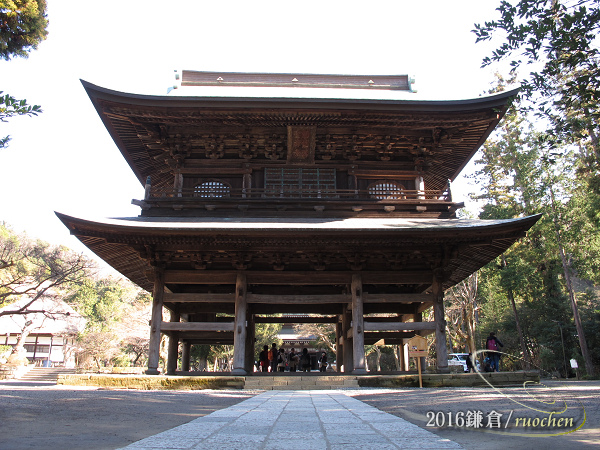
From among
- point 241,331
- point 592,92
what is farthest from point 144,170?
point 592,92

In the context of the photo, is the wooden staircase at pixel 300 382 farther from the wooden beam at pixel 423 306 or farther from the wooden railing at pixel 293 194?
the wooden railing at pixel 293 194

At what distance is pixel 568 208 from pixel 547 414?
2602 cm

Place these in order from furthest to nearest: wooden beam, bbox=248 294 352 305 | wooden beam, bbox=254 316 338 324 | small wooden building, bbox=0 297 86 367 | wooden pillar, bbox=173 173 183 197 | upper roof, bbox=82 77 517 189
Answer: small wooden building, bbox=0 297 86 367 < wooden beam, bbox=254 316 338 324 < wooden pillar, bbox=173 173 183 197 < wooden beam, bbox=248 294 352 305 < upper roof, bbox=82 77 517 189

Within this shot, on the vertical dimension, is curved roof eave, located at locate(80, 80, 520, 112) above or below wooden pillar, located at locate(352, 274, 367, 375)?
above

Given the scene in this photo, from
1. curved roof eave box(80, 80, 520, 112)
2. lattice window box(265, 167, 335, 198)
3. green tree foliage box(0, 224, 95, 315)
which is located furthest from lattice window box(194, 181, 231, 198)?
green tree foliage box(0, 224, 95, 315)

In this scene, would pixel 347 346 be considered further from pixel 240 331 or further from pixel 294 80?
pixel 294 80

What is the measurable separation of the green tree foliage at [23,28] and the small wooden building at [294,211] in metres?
2.48

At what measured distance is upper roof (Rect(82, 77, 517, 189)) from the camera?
1273 cm

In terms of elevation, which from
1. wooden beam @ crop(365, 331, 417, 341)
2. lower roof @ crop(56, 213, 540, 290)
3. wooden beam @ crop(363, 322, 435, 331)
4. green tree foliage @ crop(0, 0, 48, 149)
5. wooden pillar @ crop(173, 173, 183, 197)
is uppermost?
green tree foliage @ crop(0, 0, 48, 149)

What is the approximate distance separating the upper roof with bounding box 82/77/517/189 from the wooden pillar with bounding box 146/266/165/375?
4.08 metres

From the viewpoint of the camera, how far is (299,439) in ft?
12.0

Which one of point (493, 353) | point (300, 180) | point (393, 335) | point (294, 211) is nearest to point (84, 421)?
point (294, 211)

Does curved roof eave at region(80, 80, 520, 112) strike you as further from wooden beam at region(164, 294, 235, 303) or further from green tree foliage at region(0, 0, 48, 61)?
wooden beam at region(164, 294, 235, 303)

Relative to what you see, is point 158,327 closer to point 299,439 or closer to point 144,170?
point 144,170
